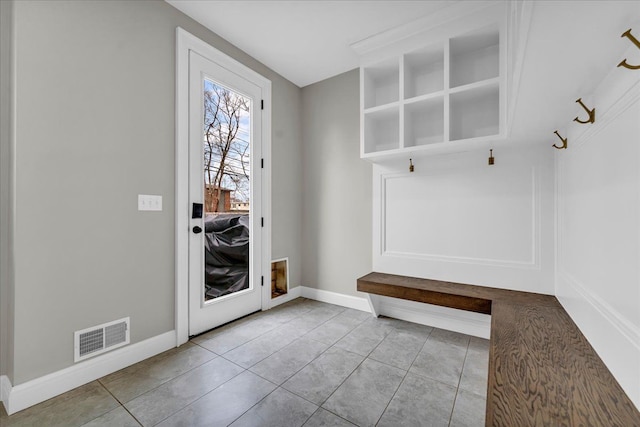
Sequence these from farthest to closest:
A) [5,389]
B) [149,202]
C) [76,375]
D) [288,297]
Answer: [288,297] → [149,202] → [76,375] → [5,389]

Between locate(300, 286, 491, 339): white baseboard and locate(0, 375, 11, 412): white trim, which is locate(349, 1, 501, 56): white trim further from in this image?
locate(0, 375, 11, 412): white trim

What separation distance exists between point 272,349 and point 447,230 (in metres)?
1.81

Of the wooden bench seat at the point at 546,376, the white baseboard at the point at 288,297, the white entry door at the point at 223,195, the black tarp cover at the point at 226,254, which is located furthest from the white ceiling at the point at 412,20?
the white baseboard at the point at 288,297

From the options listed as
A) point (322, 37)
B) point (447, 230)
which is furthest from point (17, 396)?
point (322, 37)

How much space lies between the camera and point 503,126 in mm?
1926

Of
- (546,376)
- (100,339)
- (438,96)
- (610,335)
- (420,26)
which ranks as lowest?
(100,339)

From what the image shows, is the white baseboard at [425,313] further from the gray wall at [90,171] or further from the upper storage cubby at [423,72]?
the upper storage cubby at [423,72]

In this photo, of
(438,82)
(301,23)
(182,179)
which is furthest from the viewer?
(438,82)

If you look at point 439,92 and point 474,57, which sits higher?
point 474,57

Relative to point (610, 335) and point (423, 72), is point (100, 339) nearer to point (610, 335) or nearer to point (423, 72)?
point (610, 335)

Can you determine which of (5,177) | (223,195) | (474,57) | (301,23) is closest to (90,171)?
(5,177)

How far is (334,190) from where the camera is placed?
10.7 ft

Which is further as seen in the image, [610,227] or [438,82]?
[438,82]

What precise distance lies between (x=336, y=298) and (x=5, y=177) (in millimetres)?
2832
